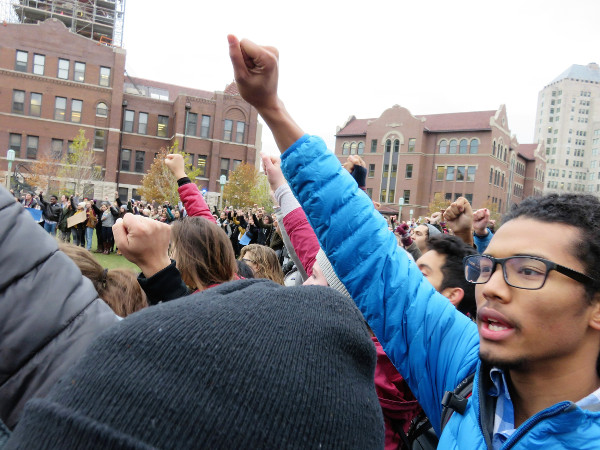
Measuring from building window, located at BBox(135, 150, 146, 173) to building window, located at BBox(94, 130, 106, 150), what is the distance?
129 inches

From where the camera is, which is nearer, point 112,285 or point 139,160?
point 112,285

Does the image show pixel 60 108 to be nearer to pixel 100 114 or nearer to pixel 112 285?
pixel 100 114

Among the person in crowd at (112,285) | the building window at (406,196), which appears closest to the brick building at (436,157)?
the building window at (406,196)

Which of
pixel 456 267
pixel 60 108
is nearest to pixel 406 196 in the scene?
pixel 60 108

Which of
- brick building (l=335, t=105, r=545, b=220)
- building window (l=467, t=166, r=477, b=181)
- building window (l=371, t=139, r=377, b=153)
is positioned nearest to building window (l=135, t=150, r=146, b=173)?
brick building (l=335, t=105, r=545, b=220)

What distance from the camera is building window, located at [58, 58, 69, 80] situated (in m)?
38.2

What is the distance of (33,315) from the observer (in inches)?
36.6

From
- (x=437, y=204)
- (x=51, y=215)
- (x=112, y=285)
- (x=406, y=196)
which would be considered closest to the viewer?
(x=112, y=285)

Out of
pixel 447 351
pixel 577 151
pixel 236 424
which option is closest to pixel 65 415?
pixel 236 424

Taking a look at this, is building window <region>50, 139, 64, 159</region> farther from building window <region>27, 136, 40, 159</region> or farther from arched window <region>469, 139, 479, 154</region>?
arched window <region>469, 139, 479, 154</region>

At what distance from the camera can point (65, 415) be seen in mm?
561

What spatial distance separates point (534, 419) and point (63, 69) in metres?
45.5

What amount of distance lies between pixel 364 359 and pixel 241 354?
25cm

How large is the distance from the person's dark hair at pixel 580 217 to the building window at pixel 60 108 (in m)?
44.0
